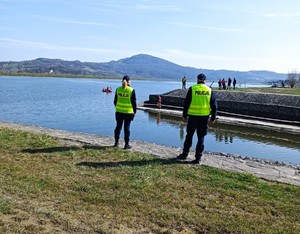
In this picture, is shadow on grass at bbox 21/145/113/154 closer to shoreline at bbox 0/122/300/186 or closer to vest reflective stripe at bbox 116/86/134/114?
shoreline at bbox 0/122/300/186

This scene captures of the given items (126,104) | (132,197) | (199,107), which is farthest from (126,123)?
(132,197)

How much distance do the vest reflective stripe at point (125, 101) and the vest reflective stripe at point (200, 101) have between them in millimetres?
2034

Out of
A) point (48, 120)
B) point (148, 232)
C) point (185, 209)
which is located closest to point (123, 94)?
point (185, 209)

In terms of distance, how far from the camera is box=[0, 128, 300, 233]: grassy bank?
5.04 metres

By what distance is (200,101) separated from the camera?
8805 mm

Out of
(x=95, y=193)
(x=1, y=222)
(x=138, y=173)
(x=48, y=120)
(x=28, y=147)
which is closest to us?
(x=1, y=222)

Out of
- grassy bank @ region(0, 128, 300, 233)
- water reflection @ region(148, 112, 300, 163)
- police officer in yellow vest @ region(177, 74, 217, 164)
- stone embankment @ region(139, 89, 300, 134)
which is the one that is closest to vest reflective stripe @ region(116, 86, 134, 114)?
grassy bank @ region(0, 128, 300, 233)

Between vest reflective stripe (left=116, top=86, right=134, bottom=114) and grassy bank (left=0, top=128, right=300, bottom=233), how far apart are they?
162 cm

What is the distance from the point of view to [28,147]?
9781 mm

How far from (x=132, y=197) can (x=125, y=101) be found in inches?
177

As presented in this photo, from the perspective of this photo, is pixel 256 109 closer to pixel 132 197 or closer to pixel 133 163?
pixel 133 163

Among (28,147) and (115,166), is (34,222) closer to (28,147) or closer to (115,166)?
(115,166)

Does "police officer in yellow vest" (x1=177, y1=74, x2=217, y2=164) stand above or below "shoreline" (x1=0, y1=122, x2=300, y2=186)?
above

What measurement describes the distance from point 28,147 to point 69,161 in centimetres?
193
